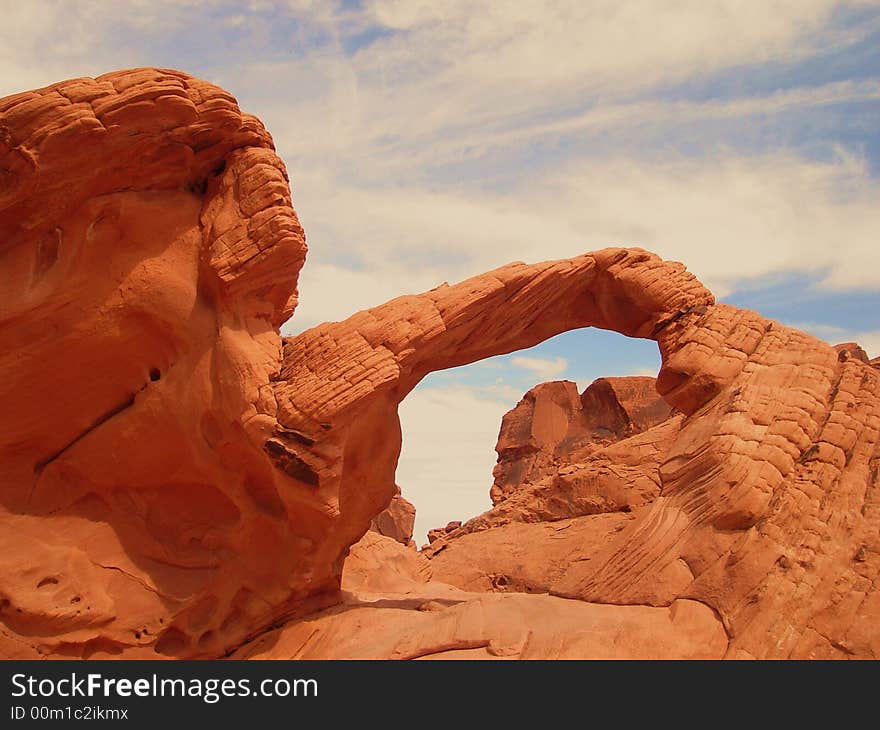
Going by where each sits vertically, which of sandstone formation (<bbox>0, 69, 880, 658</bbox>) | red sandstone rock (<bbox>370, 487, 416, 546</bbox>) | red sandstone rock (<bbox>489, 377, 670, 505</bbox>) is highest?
red sandstone rock (<bbox>489, 377, 670, 505</bbox>)

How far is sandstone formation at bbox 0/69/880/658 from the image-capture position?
17.7 feet

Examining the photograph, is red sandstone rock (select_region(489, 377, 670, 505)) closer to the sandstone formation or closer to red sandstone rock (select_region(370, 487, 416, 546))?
red sandstone rock (select_region(370, 487, 416, 546))

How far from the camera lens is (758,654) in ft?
16.0

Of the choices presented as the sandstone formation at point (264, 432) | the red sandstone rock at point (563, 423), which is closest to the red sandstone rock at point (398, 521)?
the red sandstone rock at point (563, 423)

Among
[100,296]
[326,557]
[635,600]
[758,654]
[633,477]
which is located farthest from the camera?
[633,477]

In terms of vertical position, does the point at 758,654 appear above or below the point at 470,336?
below

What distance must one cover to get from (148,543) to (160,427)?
2.96 feet

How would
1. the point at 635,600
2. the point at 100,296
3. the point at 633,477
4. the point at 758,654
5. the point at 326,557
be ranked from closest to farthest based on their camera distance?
the point at 758,654
the point at 635,600
the point at 100,296
the point at 326,557
the point at 633,477

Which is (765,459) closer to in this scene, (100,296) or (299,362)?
(299,362)

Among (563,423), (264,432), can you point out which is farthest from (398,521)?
(264,432)

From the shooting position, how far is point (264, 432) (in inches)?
221

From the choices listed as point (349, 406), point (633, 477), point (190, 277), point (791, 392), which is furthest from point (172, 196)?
point (633, 477)

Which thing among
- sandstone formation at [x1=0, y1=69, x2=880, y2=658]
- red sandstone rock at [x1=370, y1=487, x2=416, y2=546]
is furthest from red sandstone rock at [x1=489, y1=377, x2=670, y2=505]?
sandstone formation at [x1=0, y1=69, x2=880, y2=658]

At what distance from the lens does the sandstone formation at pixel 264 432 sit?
539cm
